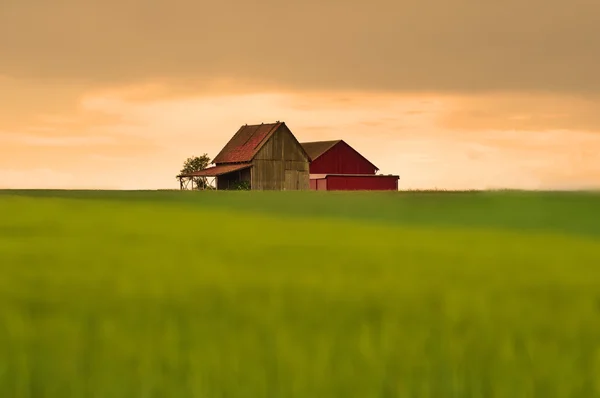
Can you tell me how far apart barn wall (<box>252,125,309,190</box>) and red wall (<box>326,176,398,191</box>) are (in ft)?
15.8

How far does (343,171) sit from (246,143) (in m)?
12.0

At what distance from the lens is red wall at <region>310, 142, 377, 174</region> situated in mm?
68750

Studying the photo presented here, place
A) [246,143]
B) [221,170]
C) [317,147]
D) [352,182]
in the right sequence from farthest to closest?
[317,147]
[352,182]
[246,143]
[221,170]

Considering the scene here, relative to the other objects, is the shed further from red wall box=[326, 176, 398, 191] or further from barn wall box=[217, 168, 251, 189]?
barn wall box=[217, 168, 251, 189]

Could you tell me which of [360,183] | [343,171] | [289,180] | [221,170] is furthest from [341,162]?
[221,170]

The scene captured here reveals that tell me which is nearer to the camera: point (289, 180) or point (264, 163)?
point (264, 163)

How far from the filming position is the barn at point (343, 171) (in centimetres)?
6619

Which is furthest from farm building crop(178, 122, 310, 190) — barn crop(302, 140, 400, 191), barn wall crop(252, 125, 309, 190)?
barn crop(302, 140, 400, 191)

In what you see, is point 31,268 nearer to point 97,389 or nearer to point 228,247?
point 228,247

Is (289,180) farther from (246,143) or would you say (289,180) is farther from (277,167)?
(246,143)

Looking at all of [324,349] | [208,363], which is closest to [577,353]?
[324,349]

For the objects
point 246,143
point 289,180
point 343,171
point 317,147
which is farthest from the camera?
point 317,147

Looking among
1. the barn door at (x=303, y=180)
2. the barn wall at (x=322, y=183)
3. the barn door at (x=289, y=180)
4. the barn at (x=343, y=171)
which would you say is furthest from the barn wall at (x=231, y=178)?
the barn wall at (x=322, y=183)

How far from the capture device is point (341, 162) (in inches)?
2761
